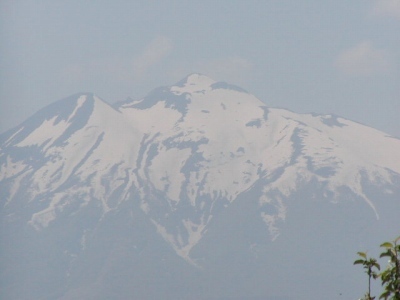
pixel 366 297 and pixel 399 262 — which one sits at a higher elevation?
pixel 399 262

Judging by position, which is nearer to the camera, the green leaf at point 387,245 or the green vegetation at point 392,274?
the green vegetation at point 392,274

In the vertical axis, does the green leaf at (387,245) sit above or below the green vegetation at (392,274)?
above

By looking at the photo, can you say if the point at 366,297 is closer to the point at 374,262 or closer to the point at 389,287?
the point at 374,262

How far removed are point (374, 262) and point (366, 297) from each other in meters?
2.87

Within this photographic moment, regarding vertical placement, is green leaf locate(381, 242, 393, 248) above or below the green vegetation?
above

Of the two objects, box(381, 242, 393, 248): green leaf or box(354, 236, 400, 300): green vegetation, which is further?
box(381, 242, 393, 248): green leaf

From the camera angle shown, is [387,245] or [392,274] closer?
[387,245]

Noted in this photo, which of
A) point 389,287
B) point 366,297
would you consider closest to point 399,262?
point 389,287

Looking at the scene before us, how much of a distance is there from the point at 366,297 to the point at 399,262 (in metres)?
7.72

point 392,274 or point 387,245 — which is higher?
point 387,245

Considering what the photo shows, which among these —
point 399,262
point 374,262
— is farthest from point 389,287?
point 374,262

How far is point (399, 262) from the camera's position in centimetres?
5991

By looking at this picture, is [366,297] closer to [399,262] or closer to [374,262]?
[374,262]

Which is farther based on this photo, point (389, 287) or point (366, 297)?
point (366, 297)
